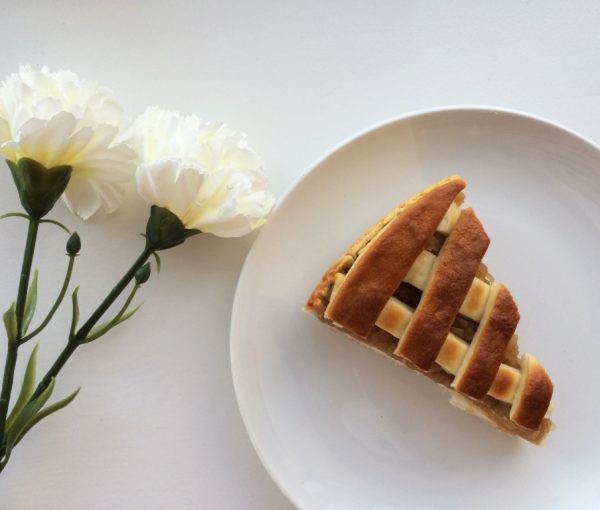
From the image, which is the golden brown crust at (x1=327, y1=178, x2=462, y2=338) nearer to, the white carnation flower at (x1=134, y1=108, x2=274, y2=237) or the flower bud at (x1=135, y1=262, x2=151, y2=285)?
the white carnation flower at (x1=134, y1=108, x2=274, y2=237)

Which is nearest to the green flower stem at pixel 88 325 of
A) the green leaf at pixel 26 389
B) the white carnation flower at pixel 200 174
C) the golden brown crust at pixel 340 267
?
the green leaf at pixel 26 389

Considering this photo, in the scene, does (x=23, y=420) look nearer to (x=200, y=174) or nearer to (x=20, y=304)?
(x=20, y=304)

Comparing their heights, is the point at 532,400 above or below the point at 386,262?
below

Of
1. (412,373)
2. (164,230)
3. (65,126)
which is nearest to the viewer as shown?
(65,126)

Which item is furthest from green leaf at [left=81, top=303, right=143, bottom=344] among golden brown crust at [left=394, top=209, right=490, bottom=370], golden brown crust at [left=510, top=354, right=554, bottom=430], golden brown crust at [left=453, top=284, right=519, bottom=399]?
golden brown crust at [left=510, top=354, right=554, bottom=430]

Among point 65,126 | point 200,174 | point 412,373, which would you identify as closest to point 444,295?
point 412,373

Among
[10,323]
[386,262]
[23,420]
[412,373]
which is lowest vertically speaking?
[23,420]

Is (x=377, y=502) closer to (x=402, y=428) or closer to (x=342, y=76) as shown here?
(x=402, y=428)
